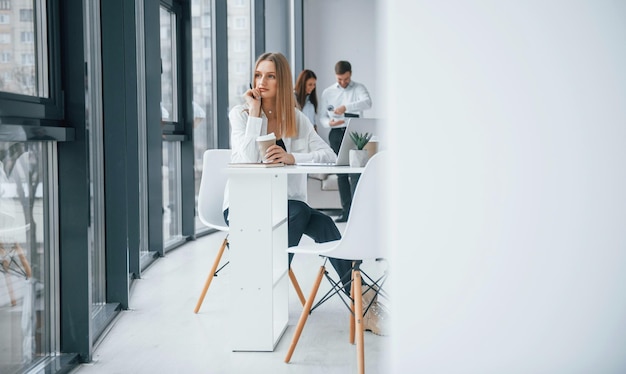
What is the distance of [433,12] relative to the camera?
2.84 feet

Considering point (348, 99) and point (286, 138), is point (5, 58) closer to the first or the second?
point (286, 138)

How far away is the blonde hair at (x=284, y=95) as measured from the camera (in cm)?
335

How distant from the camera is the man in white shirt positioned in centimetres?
687

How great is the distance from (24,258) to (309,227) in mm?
1345

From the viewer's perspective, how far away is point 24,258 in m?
2.34

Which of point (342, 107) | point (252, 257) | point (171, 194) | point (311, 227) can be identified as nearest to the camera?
point (252, 257)

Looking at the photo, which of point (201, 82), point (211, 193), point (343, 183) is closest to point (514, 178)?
point (211, 193)

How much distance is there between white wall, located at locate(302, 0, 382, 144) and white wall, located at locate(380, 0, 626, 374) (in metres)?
8.35

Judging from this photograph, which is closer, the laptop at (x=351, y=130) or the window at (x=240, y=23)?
the laptop at (x=351, y=130)

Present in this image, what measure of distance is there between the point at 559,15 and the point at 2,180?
1817 millimetres

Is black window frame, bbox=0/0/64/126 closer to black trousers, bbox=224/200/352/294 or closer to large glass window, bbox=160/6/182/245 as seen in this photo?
black trousers, bbox=224/200/352/294

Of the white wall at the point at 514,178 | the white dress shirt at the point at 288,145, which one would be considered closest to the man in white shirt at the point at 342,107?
the white dress shirt at the point at 288,145

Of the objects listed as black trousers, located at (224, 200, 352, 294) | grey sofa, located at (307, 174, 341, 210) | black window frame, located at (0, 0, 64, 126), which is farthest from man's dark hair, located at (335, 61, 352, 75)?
black window frame, located at (0, 0, 64, 126)

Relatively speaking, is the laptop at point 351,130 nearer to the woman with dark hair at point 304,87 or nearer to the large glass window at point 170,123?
the large glass window at point 170,123
